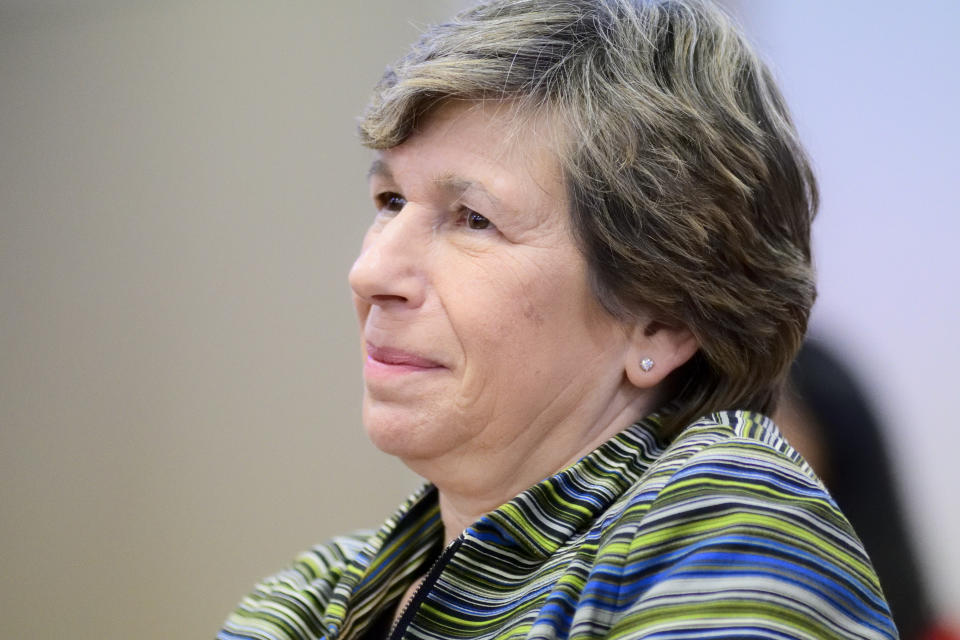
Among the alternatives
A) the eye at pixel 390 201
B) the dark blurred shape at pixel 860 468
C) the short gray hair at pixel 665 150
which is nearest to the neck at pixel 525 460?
the short gray hair at pixel 665 150

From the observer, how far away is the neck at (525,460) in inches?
56.7

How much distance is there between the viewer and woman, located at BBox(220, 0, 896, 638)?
1.36 meters

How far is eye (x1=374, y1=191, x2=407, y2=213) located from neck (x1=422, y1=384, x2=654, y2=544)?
0.40 m

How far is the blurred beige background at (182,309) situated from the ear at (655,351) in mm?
1045

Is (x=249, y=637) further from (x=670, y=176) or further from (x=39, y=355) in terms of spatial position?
(x=670, y=176)

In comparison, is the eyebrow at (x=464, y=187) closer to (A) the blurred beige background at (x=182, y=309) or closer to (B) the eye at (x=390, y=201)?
(B) the eye at (x=390, y=201)

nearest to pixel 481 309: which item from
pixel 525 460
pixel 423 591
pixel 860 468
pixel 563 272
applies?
pixel 563 272

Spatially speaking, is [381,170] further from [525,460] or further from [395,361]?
[525,460]

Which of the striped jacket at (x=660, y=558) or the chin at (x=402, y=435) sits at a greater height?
the chin at (x=402, y=435)

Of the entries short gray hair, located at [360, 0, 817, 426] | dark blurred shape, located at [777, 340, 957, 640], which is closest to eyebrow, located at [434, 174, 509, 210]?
short gray hair, located at [360, 0, 817, 426]

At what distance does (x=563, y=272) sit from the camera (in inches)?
54.9

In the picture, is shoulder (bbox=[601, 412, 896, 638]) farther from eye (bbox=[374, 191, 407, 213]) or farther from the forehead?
eye (bbox=[374, 191, 407, 213])

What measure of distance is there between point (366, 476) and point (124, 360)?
103cm

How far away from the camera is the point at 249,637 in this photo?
64.2 inches
